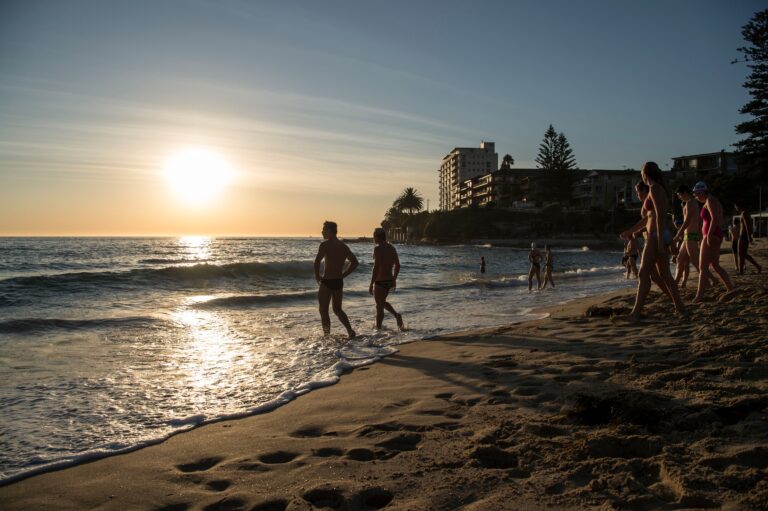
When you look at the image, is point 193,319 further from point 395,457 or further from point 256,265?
point 256,265

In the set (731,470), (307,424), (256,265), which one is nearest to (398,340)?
(307,424)

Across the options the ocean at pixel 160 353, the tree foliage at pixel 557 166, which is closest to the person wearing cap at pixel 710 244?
the ocean at pixel 160 353

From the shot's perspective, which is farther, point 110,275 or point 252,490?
point 110,275

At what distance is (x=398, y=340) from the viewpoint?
25.9ft

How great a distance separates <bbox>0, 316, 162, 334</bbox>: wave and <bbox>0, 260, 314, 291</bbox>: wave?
7.22m

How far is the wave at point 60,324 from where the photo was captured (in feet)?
29.9

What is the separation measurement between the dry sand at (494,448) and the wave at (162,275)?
15499 mm

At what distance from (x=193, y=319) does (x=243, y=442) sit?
8.07 meters

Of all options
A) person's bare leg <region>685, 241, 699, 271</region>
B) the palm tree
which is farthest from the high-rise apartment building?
person's bare leg <region>685, 241, 699, 271</region>

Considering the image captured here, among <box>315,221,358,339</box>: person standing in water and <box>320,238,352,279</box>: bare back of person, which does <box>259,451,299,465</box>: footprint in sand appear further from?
<box>320,238,352,279</box>: bare back of person

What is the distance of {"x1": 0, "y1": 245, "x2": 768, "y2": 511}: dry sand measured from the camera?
2352 mm

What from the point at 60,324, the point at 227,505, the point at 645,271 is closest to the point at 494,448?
the point at 227,505

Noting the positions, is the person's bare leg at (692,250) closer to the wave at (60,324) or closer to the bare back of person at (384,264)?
the bare back of person at (384,264)

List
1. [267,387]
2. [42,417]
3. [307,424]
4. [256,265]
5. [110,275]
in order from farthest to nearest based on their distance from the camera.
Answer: [256,265] < [110,275] < [267,387] < [42,417] < [307,424]
